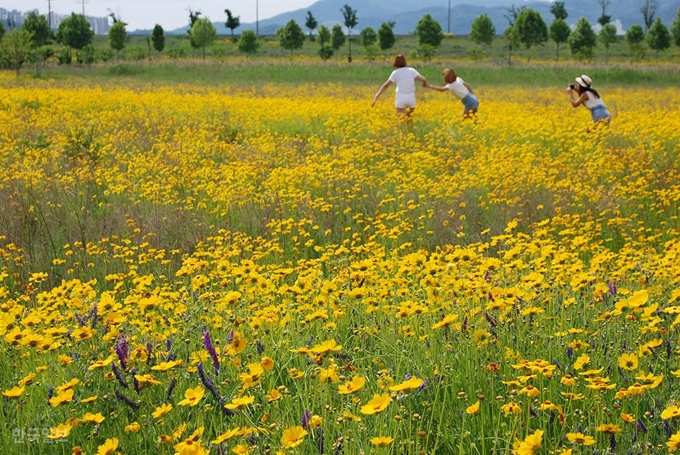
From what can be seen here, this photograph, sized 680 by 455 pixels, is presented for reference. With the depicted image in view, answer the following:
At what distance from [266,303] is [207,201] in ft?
12.3

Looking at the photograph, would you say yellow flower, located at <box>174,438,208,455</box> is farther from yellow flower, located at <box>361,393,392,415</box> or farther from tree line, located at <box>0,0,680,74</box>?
tree line, located at <box>0,0,680,74</box>

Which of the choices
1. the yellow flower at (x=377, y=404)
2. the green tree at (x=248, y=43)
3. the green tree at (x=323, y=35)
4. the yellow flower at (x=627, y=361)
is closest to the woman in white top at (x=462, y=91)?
the yellow flower at (x=627, y=361)

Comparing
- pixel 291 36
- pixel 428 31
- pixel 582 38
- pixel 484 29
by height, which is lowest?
pixel 582 38

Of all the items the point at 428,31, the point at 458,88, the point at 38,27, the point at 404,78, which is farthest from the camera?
the point at 428,31

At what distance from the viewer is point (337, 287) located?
3330 mm

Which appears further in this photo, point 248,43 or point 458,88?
point 248,43

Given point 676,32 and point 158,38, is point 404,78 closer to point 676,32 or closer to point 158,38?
point 158,38

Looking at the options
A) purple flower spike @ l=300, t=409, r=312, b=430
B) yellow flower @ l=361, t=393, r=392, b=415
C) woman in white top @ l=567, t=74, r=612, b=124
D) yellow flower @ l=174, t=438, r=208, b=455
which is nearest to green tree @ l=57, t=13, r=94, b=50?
woman in white top @ l=567, t=74, r=612, b=124

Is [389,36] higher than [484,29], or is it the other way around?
[484,29]

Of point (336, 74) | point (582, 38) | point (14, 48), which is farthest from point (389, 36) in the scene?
point (14, 48)

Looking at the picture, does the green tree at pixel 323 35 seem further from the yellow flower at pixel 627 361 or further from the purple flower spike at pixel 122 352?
the yellow flower at pixel 627 361

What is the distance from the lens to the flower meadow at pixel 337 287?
2166 millimetres

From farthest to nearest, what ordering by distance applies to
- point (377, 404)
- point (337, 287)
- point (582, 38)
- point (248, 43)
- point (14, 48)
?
point (248, 43) → point (582, 38) → point (14, 48) → point (337, 287) → point (377, 404)

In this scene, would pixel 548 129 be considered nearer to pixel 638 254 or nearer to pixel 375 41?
pixel 638 254
